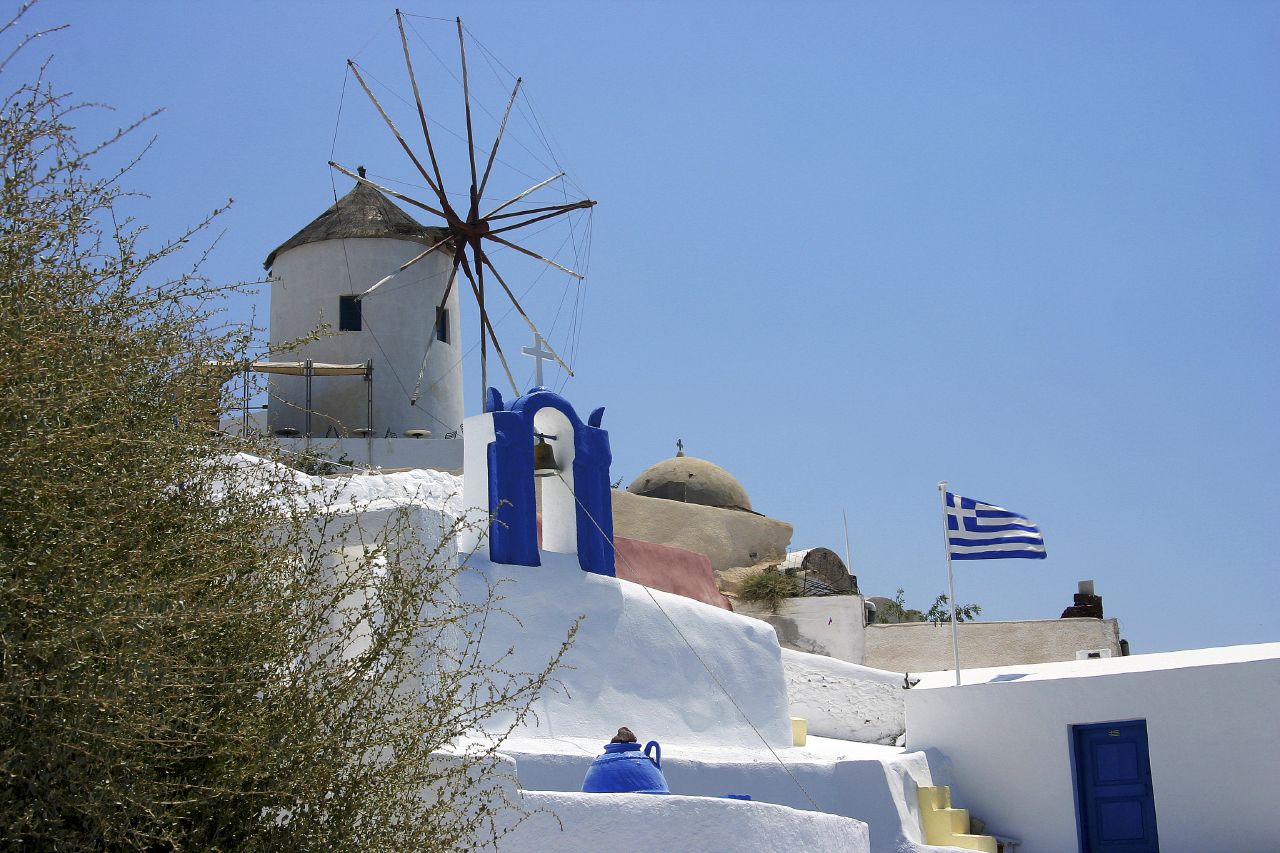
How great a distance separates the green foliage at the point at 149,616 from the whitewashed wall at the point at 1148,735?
26.4 feet

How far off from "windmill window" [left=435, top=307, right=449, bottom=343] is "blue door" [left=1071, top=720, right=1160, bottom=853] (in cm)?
1152

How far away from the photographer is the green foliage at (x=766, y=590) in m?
18.2

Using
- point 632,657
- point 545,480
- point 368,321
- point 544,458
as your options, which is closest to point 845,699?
point 632,657

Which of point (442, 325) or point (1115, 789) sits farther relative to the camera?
point (442, 325)

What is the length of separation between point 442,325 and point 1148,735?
12.3 metres

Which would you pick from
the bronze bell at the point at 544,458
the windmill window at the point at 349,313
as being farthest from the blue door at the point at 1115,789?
the windmill window at the point at 349,313

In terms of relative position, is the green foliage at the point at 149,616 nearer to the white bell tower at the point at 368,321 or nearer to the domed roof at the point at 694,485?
the white bell tower at the point at 368,321

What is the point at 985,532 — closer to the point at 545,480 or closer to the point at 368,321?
the point at 545,480

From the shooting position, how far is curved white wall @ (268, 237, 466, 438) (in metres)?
19.9

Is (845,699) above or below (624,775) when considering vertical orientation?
above

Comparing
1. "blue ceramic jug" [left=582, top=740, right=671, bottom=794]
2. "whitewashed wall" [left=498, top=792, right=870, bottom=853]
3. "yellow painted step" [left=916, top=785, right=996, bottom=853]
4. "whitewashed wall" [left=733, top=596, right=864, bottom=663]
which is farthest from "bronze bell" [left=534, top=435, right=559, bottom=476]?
"whitewashed wall" [left=733, top=596, right=864, bottom=663]

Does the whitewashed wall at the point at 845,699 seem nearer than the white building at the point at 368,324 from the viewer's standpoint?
Yes

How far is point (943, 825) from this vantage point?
12.0 m

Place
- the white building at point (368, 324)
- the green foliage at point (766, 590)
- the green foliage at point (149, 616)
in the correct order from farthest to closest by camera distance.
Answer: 1. the white building at point (368, 324)
2. the green foliage at point (766, 590)
3. the green foliage at point (149, 616)
